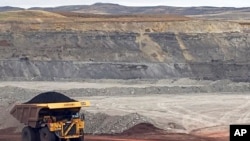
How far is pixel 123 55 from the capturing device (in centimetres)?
5772

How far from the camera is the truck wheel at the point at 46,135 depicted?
71.4ft

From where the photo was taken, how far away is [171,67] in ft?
179

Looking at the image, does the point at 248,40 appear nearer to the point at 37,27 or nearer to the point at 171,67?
the point at 171,67

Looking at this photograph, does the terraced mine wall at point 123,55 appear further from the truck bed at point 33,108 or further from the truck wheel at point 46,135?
the truck wheel at point 46,135

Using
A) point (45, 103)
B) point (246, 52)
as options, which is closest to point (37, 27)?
point (246, 52)

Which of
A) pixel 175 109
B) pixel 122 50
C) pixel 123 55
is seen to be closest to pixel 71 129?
pixel 175 109

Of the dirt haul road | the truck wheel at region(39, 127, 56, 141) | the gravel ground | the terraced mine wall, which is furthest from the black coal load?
the terraced mine wall

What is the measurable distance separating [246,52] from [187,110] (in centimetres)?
2711

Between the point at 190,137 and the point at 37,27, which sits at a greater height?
the point at 37,27

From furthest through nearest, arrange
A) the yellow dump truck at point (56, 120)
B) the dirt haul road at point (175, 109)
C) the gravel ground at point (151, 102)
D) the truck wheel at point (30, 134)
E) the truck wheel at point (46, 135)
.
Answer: the gravel ground at point (151, 102) → the dirt haul road at point (175, 109) → the truck wheel at point (30, 134) → the truck wheel at point (46, 135) → the yellow dump truck at point (56, 120)

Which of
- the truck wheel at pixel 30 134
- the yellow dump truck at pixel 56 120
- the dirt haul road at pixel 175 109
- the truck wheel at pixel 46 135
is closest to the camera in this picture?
the yellow dump truck at pixel 56 120

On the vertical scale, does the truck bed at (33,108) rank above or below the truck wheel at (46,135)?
above

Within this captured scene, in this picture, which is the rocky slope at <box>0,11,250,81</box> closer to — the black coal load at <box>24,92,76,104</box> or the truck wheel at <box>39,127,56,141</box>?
the black coal load at <box>24,92,76,104</box>

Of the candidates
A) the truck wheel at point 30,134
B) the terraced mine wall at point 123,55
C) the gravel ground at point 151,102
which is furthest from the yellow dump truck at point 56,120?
the terraced mine wall at point 123,55
